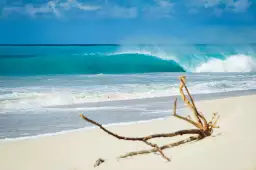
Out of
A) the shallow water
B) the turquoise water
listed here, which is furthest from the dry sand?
the turquoise water

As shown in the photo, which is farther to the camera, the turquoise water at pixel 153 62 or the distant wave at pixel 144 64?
the turquoise water at pixel 153 62

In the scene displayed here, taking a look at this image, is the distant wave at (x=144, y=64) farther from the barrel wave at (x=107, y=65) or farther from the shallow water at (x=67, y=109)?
the shallow water at (x=67, y=109)

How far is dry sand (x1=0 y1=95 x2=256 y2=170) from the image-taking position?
2.74m

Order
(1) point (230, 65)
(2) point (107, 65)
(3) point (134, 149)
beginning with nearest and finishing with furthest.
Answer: (3) point (134, 149), (1) point (230, 65), (2) point (107, 65)

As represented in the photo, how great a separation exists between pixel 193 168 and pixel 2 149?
2.03 meters

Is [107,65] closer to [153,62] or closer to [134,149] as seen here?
[153,62]

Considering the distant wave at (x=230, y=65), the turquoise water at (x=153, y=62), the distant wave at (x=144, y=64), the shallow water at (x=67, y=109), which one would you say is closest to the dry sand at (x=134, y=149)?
the shallow water at (x=67, y=109)

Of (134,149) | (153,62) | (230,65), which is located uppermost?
(153,62)

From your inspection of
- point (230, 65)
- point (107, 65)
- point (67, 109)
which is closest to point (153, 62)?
point (107, 65)

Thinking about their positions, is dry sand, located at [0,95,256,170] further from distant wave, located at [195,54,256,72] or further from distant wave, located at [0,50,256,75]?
distant wave, located at [195,54,256,72]

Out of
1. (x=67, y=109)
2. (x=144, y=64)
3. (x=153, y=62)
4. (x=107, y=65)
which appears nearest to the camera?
(x=67, y=109)

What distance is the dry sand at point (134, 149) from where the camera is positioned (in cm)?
274

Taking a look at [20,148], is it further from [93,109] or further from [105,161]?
[93,109]

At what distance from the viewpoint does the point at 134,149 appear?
3256 mm
